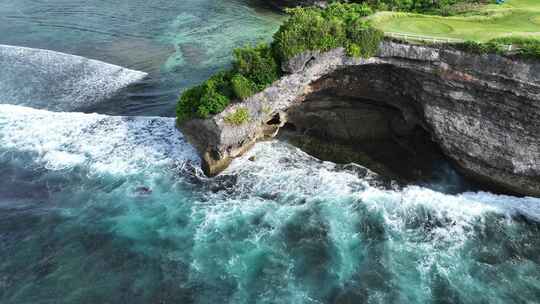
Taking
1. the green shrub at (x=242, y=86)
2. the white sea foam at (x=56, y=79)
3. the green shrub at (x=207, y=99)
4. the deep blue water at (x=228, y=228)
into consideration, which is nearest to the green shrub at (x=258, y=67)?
the green shrub at (x=242, y=86)

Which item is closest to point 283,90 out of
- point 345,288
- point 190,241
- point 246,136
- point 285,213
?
point 246,136

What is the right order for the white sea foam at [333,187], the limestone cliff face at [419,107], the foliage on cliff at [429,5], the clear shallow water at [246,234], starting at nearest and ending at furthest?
the clear shallow water at [246,234] < the limestone cliff face at [419,107] < the white sea foam at [333,187] < the foliage on cliff at [429,5]

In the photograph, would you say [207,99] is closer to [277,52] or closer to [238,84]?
[238,84]

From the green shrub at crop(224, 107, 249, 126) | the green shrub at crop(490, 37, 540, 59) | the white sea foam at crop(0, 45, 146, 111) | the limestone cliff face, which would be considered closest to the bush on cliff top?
the limestone cliff face

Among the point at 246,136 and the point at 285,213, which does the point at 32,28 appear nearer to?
the point at 246,136

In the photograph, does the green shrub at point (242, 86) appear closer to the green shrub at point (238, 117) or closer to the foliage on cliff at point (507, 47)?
the green shrub at point (238, 117)

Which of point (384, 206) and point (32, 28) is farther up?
point (32, 28)
